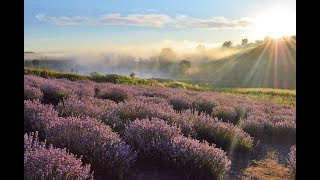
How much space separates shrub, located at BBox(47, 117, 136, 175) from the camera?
14.4ft

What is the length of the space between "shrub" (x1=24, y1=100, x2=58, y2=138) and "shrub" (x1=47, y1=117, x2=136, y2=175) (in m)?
0.50

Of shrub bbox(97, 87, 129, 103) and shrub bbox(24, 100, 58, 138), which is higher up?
shrub bbox(97, 87, 129, 103)

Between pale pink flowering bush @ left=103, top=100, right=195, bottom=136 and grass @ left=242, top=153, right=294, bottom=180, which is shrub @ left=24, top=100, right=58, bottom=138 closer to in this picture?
pale pink flowering bush @ left=103, top=100, right=195, bottom=136

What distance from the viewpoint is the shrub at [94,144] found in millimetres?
4391

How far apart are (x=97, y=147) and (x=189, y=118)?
2703 millimetres

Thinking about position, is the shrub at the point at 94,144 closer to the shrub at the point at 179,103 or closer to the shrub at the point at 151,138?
the shrub at the point at 151,138

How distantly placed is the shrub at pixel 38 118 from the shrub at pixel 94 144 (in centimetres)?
50

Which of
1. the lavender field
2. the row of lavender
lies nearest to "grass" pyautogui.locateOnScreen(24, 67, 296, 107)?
the row of lavender

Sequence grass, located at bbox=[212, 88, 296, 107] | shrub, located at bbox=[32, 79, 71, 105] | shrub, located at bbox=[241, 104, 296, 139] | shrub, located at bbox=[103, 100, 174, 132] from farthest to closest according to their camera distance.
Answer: grass, located at bbox=[212, 88, 296, 107], shrub, located at bbox=[32, 79, 71, 105], shrub, located at bbox=[241, 104, 296, 139], shrub, located at bbox=[103, 100, 174, 132]

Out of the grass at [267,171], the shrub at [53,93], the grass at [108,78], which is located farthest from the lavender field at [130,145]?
the grass at [108,78]

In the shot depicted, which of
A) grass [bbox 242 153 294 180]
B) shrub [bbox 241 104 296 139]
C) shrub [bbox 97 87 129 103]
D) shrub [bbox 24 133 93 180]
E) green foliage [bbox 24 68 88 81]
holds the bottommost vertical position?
grass [bbox 242 153 294 180]
